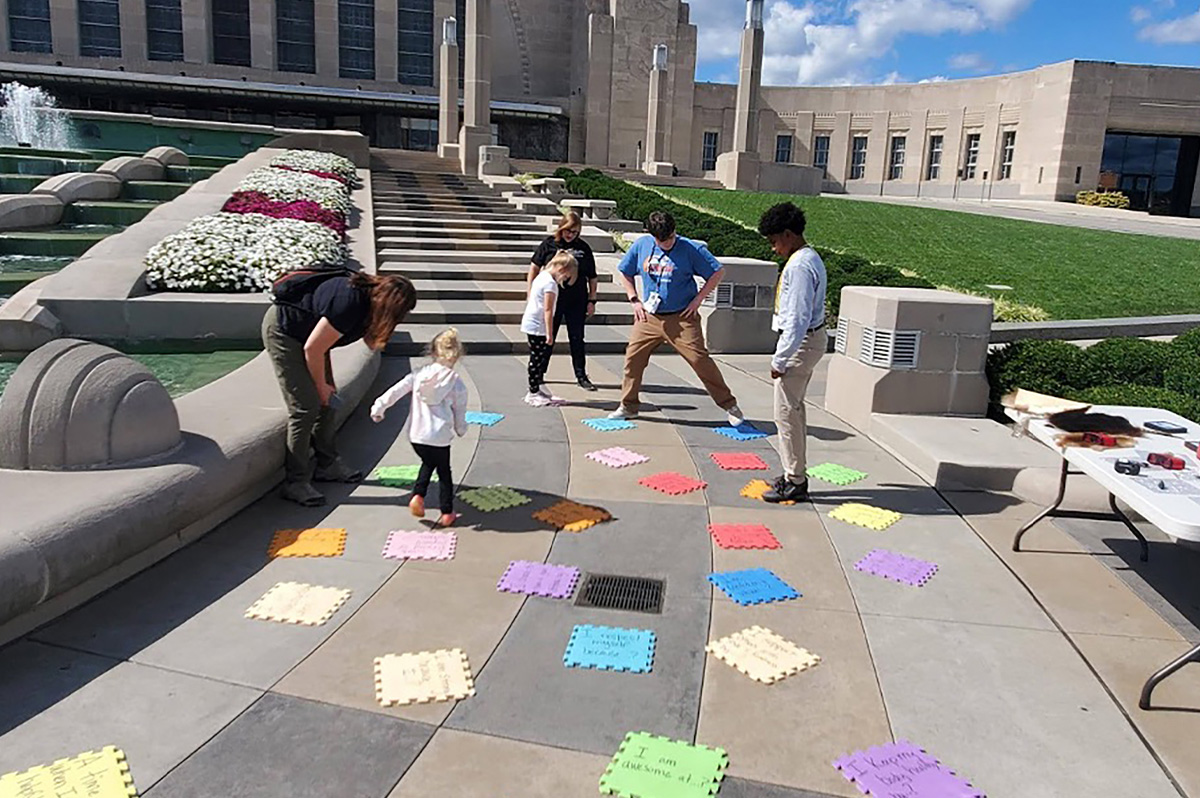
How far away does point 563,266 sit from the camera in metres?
8.19

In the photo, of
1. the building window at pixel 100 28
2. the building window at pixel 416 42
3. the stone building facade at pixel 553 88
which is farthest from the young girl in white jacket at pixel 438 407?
the building window at pixel 100 28

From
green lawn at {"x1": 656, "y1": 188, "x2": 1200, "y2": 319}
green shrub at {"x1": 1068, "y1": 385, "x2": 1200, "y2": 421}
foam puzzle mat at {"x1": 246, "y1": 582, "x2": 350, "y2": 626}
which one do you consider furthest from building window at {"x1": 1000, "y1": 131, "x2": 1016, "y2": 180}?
foam puzzle mat at {"x1": 246, "y1": 582, "x2": 350, "y2": 626}

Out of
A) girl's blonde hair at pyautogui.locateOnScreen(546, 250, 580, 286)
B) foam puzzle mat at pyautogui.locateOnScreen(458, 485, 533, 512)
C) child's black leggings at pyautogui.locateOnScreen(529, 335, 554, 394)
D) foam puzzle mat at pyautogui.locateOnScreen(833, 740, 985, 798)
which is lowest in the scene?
foam puzzle mat at pyautogui.locateOnScreen(833, 740, 985, 798)

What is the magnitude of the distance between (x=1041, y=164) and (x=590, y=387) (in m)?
47.0

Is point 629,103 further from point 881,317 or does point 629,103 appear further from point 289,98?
point 881,317

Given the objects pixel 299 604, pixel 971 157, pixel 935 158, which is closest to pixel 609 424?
pixel 299 604

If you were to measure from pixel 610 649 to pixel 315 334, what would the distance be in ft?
8.61

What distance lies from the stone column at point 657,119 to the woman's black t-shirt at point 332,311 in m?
33.7

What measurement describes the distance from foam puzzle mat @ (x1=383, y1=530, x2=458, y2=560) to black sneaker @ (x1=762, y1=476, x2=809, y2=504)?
2.21 m

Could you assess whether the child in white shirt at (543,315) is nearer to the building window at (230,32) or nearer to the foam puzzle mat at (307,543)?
the foam puzzle mat at (307,543)

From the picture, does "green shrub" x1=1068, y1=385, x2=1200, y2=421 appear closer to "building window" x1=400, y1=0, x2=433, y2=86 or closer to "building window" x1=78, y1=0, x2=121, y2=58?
"building window" x1=400, y1=0, x2=433, y2=86

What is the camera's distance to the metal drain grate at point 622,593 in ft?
14.1

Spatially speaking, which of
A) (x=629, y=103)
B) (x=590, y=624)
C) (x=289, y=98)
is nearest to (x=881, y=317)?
(x=590, y=624)

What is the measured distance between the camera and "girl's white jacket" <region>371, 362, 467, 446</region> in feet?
16.9
